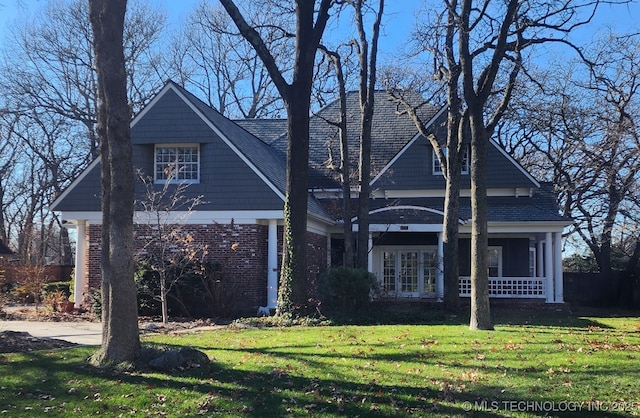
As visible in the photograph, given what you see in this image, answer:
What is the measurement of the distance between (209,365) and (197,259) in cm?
949

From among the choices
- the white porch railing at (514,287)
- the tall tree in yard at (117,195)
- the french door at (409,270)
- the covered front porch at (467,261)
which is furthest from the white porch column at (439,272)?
the tall tree in yard at (117,195)

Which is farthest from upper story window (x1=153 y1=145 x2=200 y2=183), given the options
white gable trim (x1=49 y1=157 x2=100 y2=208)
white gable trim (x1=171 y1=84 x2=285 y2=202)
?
white gable trim (x1=49 y1=157 x2=100 y2=208)

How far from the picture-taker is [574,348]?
32.3ft

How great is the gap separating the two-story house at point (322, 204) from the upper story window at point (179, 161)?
36 mm

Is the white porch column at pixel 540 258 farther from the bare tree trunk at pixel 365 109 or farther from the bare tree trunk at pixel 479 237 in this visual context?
the bare tree trunk at pixel 479 237

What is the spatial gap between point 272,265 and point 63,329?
6.37m

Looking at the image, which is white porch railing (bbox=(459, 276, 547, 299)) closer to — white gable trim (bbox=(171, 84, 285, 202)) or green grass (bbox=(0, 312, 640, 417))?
white gable trim (bbox=(171, 84, 285, 202))

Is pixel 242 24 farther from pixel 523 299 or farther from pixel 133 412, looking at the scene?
pixel 523 299

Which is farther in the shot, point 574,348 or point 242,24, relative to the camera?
point 242,24

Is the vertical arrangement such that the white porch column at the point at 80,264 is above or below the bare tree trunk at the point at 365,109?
below

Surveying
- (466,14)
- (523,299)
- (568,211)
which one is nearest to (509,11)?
(466,14)

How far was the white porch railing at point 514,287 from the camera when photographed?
22.0m

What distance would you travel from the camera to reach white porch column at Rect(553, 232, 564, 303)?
21.7 meters

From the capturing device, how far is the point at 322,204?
936 inches
